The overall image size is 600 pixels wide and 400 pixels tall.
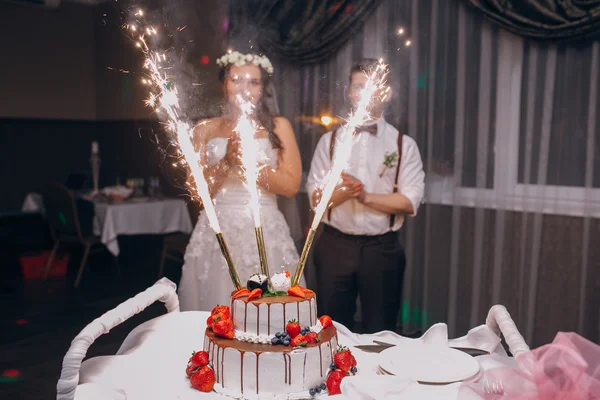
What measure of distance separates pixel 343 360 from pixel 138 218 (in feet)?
13.8

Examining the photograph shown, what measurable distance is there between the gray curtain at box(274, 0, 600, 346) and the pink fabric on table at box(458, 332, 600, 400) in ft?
6.47

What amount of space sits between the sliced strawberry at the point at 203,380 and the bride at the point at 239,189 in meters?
1.03

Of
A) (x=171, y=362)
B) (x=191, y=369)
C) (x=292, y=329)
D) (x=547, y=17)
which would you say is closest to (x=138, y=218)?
(x=547, y=17)

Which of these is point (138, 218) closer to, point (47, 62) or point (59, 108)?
point (59, 108)

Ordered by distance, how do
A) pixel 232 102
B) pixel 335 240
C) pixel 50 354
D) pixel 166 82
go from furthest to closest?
pixel 50 354
pixel 335 240
pixel 232 102
pixel 166 82

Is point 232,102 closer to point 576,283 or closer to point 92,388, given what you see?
point 92,388

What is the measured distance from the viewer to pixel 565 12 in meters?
2.77

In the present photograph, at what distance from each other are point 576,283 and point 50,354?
3021mm

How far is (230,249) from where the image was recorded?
265cm

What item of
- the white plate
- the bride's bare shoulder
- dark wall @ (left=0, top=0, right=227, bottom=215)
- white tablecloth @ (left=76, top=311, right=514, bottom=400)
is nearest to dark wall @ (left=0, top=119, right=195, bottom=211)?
dark wall @ (left=0, top=0, right=227, bottom=215)

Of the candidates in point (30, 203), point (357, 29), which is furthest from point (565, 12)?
point (30, 203)

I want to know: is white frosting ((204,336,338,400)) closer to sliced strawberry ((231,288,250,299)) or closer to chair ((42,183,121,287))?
sliced strawberry ((231,288,250,299))

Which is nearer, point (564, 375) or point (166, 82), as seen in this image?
point (564, 375)

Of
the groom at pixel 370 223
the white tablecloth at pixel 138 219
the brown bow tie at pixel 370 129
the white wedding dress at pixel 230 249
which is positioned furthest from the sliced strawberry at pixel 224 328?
the white tablecloth at pixel 138 219
